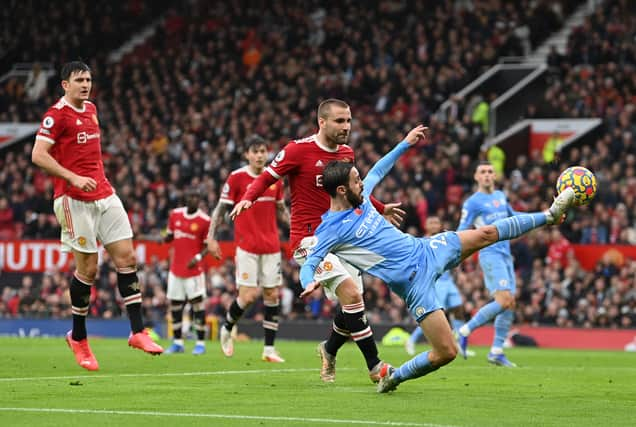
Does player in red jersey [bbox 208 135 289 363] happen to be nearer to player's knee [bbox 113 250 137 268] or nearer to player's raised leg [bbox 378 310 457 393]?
player's knee [bbox 113 250 137 268]

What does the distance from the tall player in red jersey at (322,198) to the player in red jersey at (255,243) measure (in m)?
3.85

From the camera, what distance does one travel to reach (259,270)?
16875 millimetres

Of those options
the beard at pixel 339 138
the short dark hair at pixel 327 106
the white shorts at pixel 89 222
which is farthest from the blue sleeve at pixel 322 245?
the white shorts at pixel 89 222

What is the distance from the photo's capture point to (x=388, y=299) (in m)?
28.2

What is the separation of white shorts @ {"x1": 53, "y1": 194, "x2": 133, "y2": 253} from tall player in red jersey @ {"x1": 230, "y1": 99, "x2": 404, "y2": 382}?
1593 mm

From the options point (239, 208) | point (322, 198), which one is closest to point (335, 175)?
point (239, 208)

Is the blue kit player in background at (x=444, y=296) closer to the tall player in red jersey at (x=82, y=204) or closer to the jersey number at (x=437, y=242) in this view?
the tall player in red jersey at (x=82, y=204)

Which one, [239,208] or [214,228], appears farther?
[214,228]

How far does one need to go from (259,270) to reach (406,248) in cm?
650

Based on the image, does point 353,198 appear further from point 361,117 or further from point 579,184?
point 361,117

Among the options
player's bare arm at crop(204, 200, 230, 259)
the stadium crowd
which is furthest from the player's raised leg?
the stadium crowd

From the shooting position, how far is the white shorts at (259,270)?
16.8 m

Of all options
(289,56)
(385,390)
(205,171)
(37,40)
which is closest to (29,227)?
(205,171)

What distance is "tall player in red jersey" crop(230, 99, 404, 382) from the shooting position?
11.6 meters
